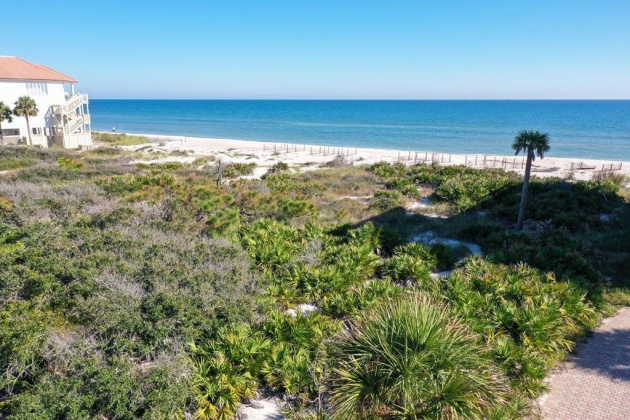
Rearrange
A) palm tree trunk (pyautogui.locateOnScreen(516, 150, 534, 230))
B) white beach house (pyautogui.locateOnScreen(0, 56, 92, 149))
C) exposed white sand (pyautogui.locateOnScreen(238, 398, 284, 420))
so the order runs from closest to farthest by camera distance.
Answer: exposed white sand (pyautogui.locateOnScreen(238, 398, 284, 420)) → palm tree trunk (pyautogui.locateOnScreen(516, 150, 534, 230)) → white beach house (pyautogui.locateOnScreen(0, 56, 92, 149))

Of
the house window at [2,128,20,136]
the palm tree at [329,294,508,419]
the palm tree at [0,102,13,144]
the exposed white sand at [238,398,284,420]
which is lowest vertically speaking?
the exposed white sand at [238,398,284,420]

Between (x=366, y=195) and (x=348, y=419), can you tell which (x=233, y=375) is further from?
(x=366, y=195)

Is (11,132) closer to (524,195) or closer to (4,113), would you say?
(4,113)

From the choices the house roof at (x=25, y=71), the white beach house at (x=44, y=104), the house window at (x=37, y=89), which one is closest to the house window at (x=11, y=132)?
the white beach house at (x=44, y=104)

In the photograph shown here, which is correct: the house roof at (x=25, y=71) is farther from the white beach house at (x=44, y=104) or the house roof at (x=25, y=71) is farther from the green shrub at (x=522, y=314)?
the green shrub at (x=522, y=314)

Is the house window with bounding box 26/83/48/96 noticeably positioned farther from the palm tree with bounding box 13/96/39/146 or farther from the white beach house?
the palm tree with bounding box 13/96/39/146

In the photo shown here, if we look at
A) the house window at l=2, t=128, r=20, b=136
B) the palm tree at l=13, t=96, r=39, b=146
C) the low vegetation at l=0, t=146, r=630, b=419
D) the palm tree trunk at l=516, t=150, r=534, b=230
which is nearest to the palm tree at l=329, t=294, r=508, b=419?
the low vegetation at l=0, t=146, r=630, b=419

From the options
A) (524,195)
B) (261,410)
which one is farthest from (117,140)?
(261,410)
